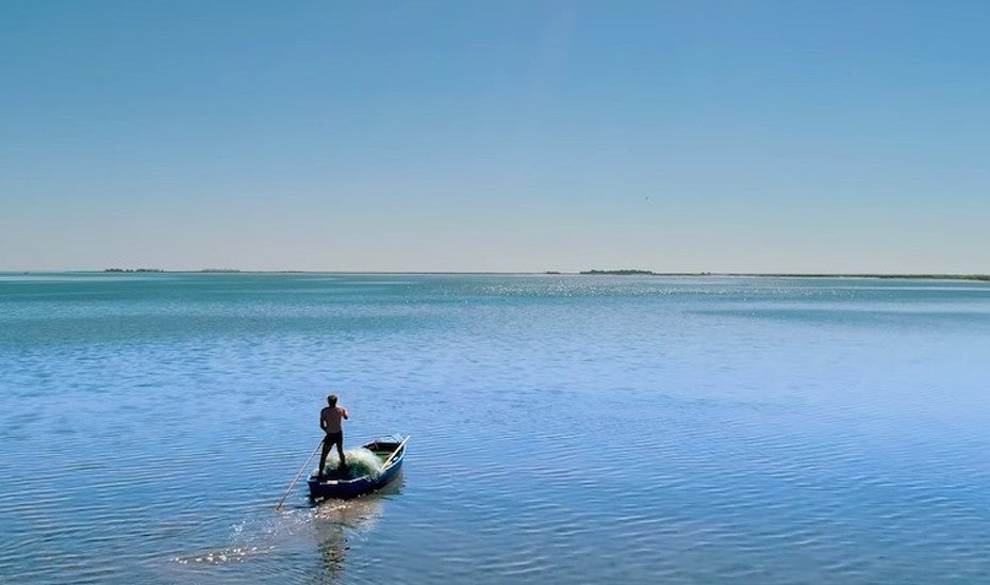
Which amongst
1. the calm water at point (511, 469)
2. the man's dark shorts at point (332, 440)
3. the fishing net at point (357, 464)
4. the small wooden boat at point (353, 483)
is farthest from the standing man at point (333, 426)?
the calm water at point (511, 469)

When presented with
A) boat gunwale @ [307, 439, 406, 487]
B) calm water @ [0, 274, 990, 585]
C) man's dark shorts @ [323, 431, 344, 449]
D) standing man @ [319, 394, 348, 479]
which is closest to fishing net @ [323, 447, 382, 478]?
boat gunwale @ [307, 439, 406, 487]

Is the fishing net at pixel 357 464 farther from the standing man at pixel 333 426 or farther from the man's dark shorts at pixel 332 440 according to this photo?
the man's dark shorts at pixel 332 440

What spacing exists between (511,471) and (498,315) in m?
78.5

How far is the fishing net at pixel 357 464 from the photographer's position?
21.6 m

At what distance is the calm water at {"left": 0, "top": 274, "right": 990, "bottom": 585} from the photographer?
1619 centimetres

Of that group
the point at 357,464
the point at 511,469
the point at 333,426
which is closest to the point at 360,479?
the point at 357,464

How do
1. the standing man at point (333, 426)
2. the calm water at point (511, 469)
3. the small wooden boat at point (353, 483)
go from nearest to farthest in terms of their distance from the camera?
1. the calm water at point (511, 469)
2. the small wooden boat at point (353, 483)
3. the standing man at point (333, 426)

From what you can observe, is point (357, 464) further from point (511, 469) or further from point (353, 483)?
point (511, 469)

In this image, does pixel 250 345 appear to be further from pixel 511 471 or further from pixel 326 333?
pixel 511 471

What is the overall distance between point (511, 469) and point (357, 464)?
431cm

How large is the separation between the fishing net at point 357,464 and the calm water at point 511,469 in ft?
2.47

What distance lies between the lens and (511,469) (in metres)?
23.4

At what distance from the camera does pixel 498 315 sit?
101625 mm

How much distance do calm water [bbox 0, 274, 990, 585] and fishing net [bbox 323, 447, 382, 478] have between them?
75cm
